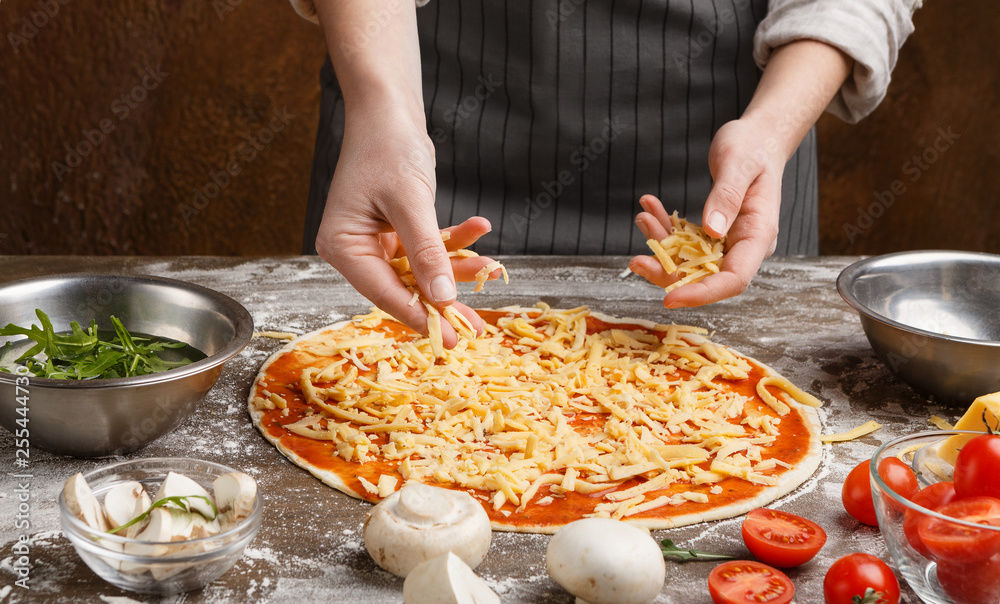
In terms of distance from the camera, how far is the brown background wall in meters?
4.67

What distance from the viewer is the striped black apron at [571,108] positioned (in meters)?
2.75

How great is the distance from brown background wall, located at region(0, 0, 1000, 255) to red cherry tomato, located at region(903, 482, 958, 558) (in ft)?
15.0

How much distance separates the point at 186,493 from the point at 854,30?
93.8 inches

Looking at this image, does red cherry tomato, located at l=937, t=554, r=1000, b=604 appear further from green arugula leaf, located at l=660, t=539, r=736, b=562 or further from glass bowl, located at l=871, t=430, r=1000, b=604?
green arugula leaf, located at l=660, t=539, r=736, b=562

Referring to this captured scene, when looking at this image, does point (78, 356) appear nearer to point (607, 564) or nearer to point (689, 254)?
point (607, 564)

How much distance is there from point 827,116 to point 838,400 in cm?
405

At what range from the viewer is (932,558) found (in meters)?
1.21

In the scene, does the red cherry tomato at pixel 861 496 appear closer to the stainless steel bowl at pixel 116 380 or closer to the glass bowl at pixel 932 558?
the glass bowl at pixel 932 558

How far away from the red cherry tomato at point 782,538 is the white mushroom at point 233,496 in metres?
0.83

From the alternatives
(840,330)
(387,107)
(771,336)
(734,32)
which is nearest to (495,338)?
(387,107)

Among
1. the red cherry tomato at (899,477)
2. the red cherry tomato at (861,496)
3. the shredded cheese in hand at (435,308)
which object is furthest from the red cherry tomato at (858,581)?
the shredded cheese in hand at (435,308)

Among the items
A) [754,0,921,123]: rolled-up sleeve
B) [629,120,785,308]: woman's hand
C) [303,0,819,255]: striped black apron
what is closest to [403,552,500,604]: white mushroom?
[629,120,785,308]: woman's hand

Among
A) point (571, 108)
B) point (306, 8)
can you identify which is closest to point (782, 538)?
point (571, 108)

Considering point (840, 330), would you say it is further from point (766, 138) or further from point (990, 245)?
point (990, 245)
